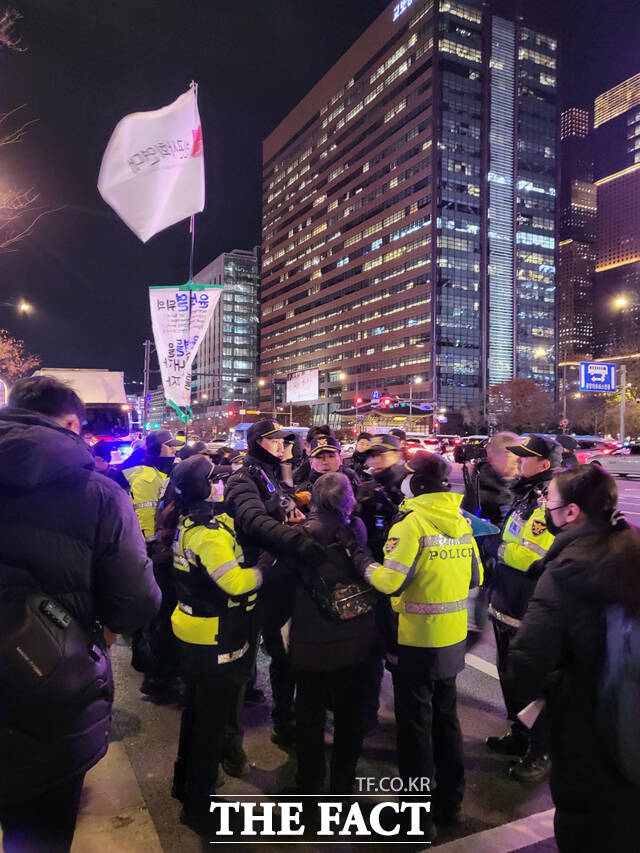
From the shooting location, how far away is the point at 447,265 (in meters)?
90.1

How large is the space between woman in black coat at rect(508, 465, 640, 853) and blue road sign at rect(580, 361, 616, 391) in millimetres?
36504

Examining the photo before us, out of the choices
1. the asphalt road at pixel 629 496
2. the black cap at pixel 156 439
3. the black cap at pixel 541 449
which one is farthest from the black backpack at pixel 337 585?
the asphalt road at pixel 629 496

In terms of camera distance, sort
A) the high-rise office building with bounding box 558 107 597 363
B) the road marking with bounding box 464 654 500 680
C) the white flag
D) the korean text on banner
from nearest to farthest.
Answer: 1. the road marking with bounding box 464 654 500 680
2. the white flag
3. the korean text on banner
4. the high-rise office building with bounding box 558 107 597 363

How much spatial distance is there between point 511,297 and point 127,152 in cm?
9922

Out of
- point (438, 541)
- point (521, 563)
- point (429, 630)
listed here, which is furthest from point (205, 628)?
point (521, 563)

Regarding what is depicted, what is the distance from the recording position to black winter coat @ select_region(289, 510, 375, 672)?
2.97 meters

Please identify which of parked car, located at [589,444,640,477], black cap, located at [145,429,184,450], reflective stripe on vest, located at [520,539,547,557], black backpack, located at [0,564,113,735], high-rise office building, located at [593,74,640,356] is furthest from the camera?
high-rise office building, located at [593,74,640,356]

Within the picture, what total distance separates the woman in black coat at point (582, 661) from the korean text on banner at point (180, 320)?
7789 millimetres

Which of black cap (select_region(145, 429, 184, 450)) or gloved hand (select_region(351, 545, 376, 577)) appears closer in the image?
gloved hand (select_region(351, 545, 376, 577))

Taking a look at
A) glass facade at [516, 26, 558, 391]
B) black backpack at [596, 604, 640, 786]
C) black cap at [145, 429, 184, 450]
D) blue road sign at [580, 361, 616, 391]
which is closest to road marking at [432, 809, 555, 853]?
black backpack at [596, 604, 640, 786]

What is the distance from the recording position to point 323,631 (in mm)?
2986

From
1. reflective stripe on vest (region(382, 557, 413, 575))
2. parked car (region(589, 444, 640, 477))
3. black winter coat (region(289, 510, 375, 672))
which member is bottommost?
parked car (region(589, 444, 640, 477))

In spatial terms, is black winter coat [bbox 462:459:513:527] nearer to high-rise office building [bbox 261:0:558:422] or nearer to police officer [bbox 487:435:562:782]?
police officer [bbox 487:435:562:782]

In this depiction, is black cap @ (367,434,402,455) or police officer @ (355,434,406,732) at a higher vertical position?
black cap @ (367,434,402,455)
